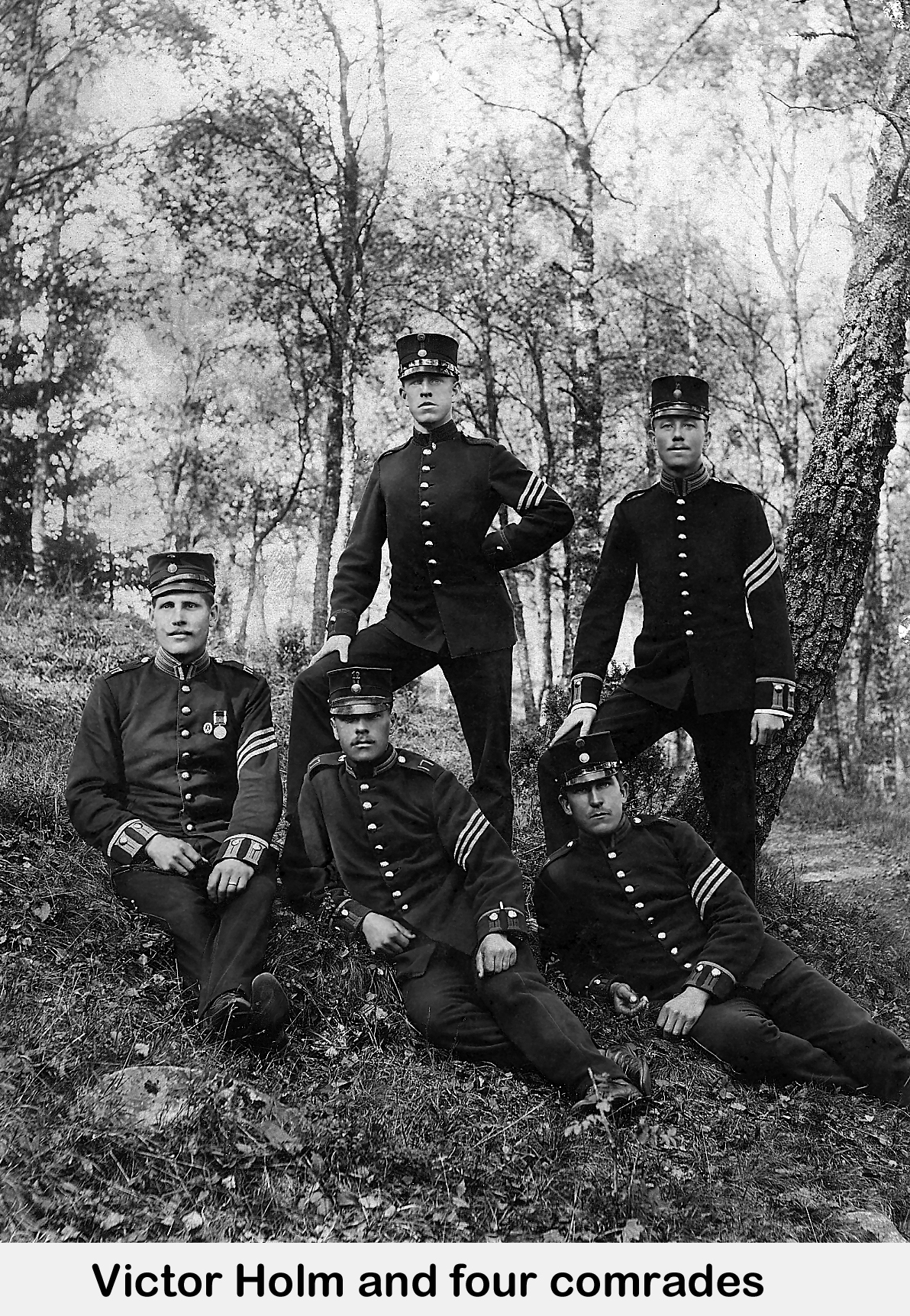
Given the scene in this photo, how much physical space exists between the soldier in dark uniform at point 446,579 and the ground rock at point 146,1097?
1226 mm

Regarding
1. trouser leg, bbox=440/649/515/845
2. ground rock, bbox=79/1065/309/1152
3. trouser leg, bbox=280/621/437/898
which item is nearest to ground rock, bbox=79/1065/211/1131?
ground rock, bbox=79/1065/309/1152

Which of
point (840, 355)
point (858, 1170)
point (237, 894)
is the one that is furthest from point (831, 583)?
point (237, 894)

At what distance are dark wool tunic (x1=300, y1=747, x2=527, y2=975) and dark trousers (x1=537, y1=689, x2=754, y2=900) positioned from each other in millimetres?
508

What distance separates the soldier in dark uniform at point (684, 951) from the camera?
397 centimetres

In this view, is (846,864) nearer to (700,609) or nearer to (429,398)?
(700,609)

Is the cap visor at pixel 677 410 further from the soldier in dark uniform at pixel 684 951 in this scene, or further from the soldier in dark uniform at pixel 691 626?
the soldier in dark uniform at pixel 684 951

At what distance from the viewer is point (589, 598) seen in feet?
Result: 15.5

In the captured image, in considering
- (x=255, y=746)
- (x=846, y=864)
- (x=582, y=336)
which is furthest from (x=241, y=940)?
(x=846, y=864)

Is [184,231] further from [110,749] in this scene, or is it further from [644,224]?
[110,749]

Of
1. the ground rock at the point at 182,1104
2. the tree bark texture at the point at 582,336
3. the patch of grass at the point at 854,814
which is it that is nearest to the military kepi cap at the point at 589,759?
the ground rock at the point at 182,1104

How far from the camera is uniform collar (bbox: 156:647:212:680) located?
431 centimetres

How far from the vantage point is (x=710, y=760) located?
4.76 meters

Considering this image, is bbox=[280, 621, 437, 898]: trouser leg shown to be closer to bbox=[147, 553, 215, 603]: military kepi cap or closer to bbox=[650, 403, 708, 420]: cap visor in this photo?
bbox=[147, 553, 215, 603]: military kepi cap
